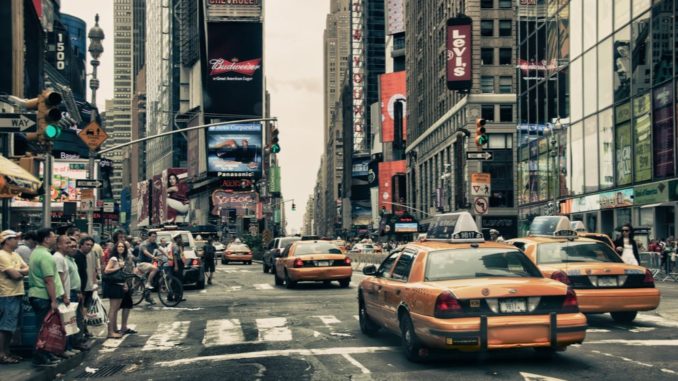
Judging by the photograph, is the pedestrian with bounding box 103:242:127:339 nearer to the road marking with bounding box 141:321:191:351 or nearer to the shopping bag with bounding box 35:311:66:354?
the road marking with bounding box 141:321:191:351

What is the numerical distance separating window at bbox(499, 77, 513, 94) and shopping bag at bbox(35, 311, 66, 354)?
79.3 m

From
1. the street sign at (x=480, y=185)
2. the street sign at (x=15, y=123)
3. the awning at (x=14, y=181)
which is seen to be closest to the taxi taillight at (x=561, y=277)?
the street sign at (x=15, y=123)

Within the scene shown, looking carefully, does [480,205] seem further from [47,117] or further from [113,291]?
[47,117]

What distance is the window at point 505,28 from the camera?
86250mm

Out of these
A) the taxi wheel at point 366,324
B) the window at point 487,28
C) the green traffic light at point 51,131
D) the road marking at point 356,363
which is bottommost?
the road marking at point 356,363

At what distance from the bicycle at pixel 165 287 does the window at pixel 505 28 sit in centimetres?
7127

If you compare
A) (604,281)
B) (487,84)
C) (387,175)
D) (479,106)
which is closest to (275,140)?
(604,281)

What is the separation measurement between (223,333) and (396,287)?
4.07 metres

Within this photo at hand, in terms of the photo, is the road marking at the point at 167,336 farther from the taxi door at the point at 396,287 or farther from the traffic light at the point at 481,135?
the traffic light at the point at 481,135

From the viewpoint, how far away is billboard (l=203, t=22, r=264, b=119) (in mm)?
154750

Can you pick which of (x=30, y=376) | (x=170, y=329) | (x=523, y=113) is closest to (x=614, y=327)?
(x=170, y=329)

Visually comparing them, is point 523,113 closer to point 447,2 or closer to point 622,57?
point 622,57

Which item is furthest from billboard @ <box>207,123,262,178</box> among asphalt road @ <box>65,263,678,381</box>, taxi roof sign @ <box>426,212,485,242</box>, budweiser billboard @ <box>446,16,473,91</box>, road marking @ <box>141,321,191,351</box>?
road marking @ <box>141,321,191,351</box>

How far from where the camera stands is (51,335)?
418 inches
